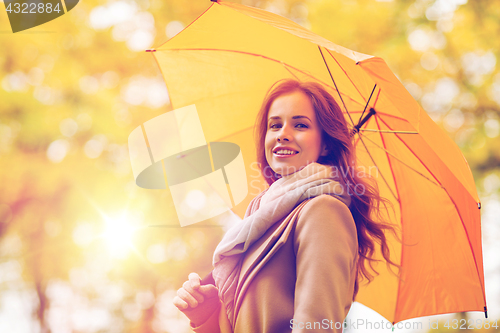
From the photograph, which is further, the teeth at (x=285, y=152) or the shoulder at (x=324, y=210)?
the teeth at (x=285, y=152)

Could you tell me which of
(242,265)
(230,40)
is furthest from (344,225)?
(230,40)

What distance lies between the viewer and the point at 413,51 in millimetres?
5340

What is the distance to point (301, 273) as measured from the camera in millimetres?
1116

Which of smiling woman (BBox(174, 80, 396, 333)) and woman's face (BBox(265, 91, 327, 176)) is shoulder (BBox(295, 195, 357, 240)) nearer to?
smiling woman (BBox(174, 80, 396, 333))

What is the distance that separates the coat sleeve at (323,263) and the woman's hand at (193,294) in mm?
441

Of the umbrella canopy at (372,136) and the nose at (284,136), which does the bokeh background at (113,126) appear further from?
the nose at (284,136)

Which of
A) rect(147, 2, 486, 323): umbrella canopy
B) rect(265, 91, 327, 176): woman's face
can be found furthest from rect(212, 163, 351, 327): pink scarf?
rect(147, 2, 486, 323): umbrella canopy

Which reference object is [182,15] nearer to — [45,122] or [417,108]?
[45,122]

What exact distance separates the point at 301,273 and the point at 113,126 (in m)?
4.63

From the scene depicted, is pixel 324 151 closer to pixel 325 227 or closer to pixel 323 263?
pixel 325 227

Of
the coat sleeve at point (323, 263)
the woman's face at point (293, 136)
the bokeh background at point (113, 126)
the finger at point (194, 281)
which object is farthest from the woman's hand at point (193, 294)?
the bokeh background at point (113, 126)

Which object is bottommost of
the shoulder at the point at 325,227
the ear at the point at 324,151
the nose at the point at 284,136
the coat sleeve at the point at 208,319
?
the coat sleeve at the point at 208,319

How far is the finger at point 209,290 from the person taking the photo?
1419 mm

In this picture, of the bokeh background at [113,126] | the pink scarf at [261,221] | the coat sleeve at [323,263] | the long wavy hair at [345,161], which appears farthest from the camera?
the bokeh background at [113,126]
